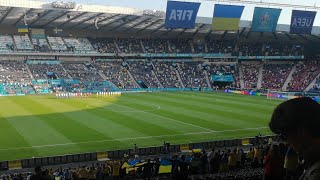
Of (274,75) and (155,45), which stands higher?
(155,45)

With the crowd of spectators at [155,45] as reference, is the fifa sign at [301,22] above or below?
above

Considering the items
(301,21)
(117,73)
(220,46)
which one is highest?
(301,21)

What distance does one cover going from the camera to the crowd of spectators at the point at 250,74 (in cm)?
8524

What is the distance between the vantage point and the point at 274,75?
88.8m

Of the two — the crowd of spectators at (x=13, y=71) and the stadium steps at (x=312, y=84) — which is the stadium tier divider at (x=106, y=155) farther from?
the stadium steps at (x=312, y=84)

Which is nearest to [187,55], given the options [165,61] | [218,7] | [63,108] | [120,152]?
[165,61]

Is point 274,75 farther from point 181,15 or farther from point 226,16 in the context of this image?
point 181,15

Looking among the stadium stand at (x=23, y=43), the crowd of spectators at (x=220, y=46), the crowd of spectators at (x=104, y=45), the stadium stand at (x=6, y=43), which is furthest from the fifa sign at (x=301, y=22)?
the stadium stand at (x=6, y=43)

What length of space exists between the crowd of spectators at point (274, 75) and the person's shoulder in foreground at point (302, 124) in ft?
271

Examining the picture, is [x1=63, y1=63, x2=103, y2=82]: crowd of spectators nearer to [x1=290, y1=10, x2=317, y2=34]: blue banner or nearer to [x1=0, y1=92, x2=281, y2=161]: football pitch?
[x1=0, y1=92, x2=281, y2=161]: football pitch

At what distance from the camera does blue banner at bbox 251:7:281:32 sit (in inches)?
2638

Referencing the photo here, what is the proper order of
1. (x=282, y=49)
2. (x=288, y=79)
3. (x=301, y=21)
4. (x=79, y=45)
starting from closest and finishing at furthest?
(x=301, y=21) → (x=288, y=79) → (x=79, y=45) → (x=282, y=49)

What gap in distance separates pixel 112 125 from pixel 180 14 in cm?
2963

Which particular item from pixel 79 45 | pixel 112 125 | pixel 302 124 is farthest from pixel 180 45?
pixel 302 124
